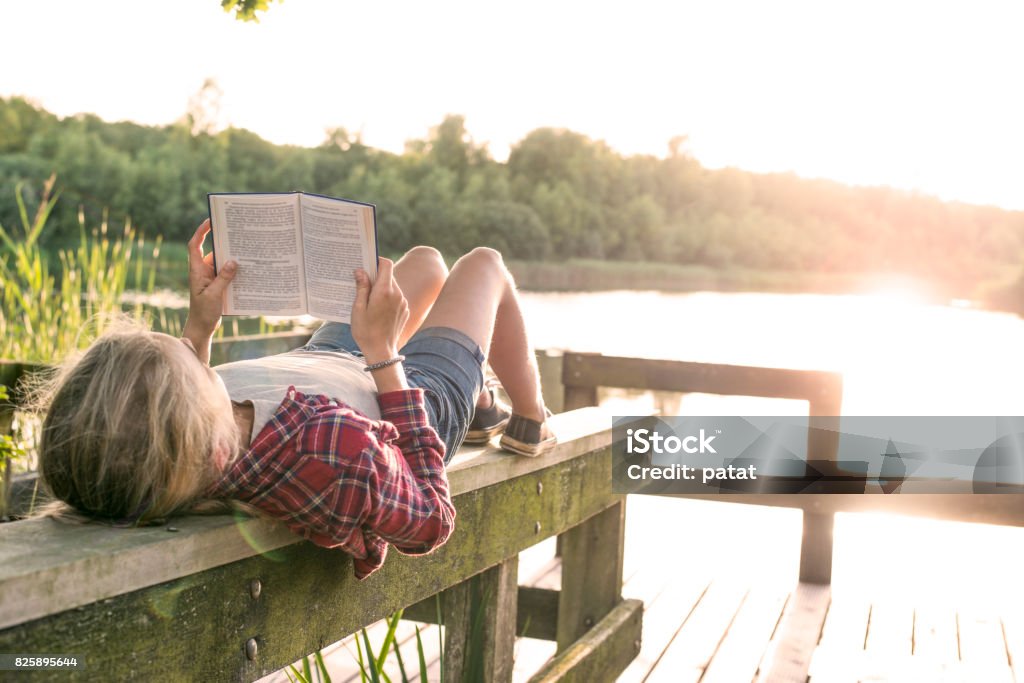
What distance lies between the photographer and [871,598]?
3664mm

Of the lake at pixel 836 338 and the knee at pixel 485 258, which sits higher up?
the knee at pixel 485 258

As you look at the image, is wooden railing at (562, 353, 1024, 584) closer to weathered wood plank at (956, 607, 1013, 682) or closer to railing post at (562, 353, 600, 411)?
railing post at (562, 353, 600, 411)

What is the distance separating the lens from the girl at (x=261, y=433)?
4.42 ft

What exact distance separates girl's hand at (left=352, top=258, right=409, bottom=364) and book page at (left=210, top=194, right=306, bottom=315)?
0.33 feet

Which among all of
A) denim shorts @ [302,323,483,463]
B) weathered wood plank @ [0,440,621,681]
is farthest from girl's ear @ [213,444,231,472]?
denim shorts @ [302,323,483,463]

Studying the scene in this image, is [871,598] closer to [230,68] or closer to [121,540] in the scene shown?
[121,540]

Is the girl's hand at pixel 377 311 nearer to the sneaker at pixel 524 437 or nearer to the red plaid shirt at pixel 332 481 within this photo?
the red plaid shirt at pixel 332 481

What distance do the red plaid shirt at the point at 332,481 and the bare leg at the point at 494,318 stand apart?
0.58 m

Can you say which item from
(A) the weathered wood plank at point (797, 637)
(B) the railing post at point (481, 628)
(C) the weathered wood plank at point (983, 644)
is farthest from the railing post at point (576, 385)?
(B) the railing post at point (481, 628)

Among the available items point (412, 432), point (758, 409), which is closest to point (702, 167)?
point (758, 409)

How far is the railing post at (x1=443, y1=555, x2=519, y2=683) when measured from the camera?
1978mm

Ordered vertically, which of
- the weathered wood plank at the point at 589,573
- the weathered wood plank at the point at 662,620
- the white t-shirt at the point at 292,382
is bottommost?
the weathered wood plank at the point at 662,620

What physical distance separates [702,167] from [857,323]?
8.97 metres

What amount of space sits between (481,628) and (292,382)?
64 centimetres
